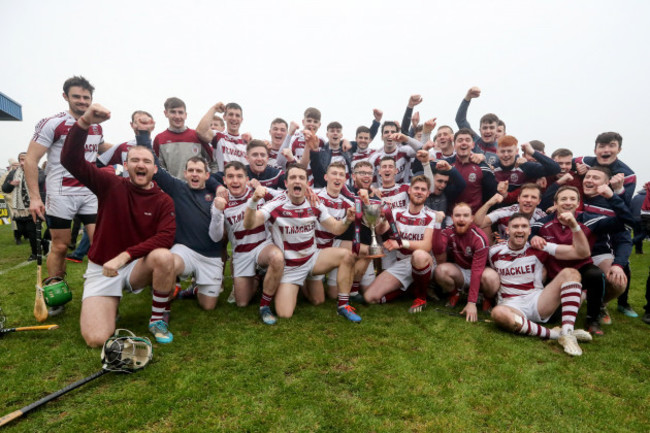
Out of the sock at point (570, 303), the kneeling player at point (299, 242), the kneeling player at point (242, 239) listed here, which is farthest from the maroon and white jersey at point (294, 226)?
the sock at point (570, 303)

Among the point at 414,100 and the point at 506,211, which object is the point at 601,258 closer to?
the point at 506,211

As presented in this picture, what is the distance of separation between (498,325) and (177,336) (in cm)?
339

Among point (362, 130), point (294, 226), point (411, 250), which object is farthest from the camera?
point (362, 130)

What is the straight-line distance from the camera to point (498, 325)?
3.73 m

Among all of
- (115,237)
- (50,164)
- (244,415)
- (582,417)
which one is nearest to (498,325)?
(582,417)

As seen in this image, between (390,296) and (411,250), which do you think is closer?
(411,250)

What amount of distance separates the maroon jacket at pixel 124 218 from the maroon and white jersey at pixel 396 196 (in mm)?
2960

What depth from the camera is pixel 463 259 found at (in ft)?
14.7

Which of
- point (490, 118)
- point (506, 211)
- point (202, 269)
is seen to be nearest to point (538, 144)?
point (490, 118)

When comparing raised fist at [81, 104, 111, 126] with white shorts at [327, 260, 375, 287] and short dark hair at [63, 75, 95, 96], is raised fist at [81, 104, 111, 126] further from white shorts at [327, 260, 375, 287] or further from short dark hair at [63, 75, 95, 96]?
white shorts at [327, 260, 375, 287]

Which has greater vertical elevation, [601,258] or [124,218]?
[601,258]

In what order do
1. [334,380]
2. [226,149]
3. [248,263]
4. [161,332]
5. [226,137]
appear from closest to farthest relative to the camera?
[334,380]
[161,332]
[248,263]
[226,149]
[226,137]

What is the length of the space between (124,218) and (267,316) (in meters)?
1.81

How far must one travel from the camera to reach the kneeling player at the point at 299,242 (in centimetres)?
413
